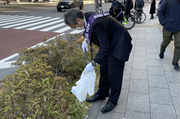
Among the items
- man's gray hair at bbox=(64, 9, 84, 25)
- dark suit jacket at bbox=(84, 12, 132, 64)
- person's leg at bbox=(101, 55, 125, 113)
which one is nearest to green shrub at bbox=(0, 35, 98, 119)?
person's leg at bbox=(101, 55, 125, 113)

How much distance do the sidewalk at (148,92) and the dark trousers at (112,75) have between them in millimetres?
260

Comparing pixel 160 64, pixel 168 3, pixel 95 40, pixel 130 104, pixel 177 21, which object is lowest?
pixel 130 104

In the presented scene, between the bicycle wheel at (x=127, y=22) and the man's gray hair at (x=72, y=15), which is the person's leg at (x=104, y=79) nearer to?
the man's gray hair at (x=72, y=15)

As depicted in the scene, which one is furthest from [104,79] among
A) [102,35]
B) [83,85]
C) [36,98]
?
[36,98]

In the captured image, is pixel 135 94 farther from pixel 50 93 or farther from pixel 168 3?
pixel 168 3

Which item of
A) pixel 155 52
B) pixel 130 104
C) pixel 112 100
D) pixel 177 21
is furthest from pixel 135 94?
pixel 155 52

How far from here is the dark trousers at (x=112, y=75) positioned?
2348 mm

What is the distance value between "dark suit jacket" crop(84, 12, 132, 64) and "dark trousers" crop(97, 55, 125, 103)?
0.15 m

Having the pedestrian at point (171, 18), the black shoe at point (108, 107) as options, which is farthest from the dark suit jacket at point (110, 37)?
the pedestrian at point (171, 18)

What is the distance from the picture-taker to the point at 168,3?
346 cm

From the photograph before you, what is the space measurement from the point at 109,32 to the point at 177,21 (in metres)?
2.10

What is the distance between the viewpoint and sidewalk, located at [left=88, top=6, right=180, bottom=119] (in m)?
2.53

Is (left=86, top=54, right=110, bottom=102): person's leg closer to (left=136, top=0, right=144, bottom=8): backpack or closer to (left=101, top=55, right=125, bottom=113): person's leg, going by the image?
(left=101, top=55, right=125, bottom=113): person's leg

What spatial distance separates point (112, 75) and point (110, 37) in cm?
61
